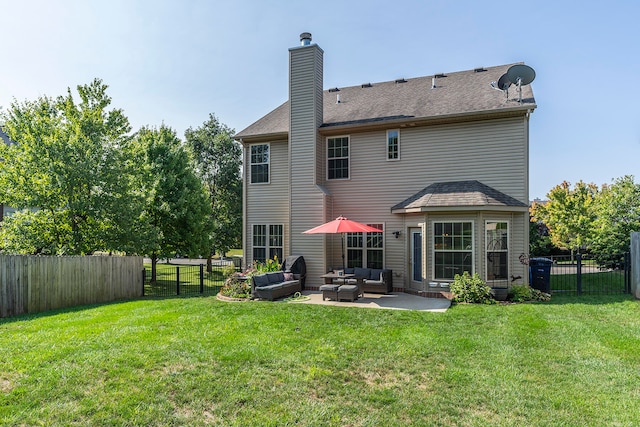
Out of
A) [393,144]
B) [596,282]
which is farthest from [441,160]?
[596,282]

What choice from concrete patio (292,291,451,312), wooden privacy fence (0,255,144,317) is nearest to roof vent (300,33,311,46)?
concrete patio (292,291,451,312)

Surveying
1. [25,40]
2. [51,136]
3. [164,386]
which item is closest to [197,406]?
[164,386]

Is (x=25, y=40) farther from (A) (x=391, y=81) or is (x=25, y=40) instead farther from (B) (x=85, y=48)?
(A) (x=391, y=81)

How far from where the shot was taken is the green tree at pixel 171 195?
19.0 m

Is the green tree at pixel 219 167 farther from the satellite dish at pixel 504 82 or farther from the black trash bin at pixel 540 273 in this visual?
→ the black trash bin at pixel 540 273

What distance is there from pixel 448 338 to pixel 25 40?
12.3 metres

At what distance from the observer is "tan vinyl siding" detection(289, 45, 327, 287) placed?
13.4 metres

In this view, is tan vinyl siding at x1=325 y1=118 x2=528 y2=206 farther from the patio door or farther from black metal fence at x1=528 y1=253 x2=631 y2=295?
black metal fence at x1=528 y1=253 x2=631 y2=295

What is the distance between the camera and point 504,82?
41.3 feet

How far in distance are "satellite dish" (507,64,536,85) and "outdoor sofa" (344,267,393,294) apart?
7.33m

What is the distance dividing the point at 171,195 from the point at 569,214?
28.1 m

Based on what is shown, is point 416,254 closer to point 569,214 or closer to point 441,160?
point 441,160

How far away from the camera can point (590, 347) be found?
6.25 m

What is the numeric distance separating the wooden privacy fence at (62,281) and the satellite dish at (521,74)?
14.1m
